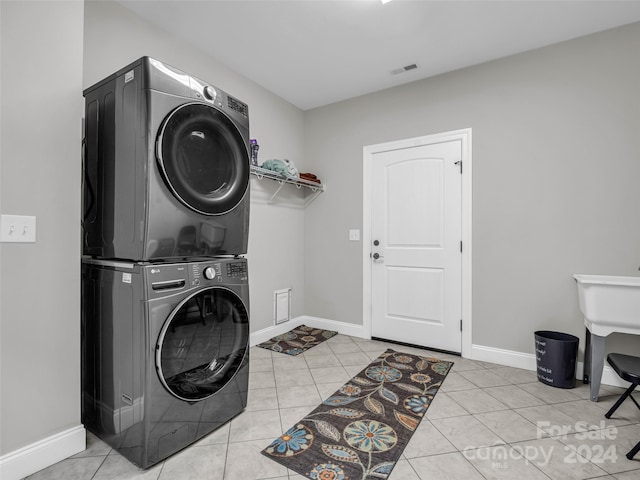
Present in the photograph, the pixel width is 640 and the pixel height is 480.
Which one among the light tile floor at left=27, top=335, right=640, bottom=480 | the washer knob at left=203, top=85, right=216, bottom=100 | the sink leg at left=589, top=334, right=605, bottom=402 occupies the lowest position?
the light tile floor at left=27, top=335, right=640, bottom=480

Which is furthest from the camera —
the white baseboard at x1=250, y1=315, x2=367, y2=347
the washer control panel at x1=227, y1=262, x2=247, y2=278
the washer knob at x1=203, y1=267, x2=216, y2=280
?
the white baseboard at x1=250, y1=315, x2=367, y2=347

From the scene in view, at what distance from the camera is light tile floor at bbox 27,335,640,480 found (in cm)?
139

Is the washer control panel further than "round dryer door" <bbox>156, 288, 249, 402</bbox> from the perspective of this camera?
Yes

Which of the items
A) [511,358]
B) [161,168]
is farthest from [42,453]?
[511,358]

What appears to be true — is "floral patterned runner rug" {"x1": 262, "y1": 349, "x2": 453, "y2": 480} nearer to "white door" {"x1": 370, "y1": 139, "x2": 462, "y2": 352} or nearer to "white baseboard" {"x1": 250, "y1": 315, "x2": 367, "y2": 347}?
"white door" {"x1": 370, "y1": 139, "x2": 462, "y2": 352}

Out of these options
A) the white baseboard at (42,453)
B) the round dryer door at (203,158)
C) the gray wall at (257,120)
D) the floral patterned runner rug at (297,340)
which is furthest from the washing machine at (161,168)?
the floral patterned runner rug at (297,340)

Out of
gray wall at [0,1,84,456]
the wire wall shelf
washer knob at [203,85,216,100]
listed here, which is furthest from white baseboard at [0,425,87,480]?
the wire wall shelf

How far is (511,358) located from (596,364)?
63 cm

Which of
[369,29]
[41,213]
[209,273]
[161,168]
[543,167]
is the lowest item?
[209,273]

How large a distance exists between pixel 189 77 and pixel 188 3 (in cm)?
94

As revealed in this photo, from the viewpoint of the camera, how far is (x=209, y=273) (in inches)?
61.0

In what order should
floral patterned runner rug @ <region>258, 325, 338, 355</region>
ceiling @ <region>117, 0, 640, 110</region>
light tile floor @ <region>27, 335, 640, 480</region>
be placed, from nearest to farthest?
light tile floor @ <region>27, 335, 640, 480</region>, ceiling @ <region>117, 0, 640, 110</region>, floral patterned runner rug @ <region>258, 325, 338, 355</region>

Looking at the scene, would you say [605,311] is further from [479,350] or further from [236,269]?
[236,269]

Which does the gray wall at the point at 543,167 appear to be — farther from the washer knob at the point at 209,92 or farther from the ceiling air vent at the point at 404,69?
the washer knob at the point at 209,92
